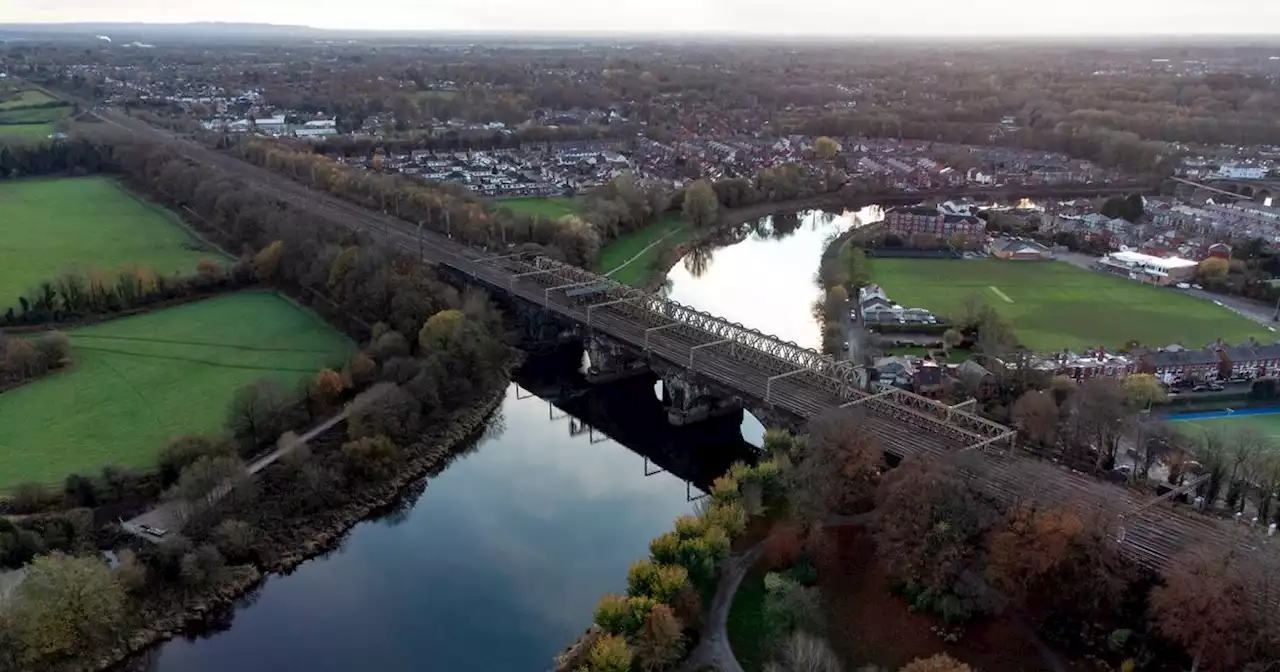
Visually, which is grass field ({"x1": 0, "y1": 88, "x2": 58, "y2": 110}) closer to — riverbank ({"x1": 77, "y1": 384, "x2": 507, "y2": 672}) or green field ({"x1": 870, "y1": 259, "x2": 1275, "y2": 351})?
riverbank ({"x1": 77, "y1": 384, "x2": 507, "y2": 672})

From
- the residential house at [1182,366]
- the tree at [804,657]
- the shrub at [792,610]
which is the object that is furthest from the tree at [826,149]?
the tree at [804,657]

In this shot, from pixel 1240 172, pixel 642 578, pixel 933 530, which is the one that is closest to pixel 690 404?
pixel 642 578

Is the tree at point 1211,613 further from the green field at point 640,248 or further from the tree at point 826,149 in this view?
the tree at point 826,149

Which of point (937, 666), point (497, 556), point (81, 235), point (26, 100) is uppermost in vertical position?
point (26, 100)

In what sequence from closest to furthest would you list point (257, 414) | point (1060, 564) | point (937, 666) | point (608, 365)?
1. point (937, 666)
2. point (1060, 564)
3. point (257, 414)
4. point (608, 365)

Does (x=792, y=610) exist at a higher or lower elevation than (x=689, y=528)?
lower

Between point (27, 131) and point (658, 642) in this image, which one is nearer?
point (658, 642)

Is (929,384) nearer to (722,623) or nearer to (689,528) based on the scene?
(689,528)

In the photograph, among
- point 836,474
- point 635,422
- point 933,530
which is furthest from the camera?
point 635,422
